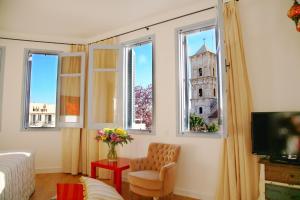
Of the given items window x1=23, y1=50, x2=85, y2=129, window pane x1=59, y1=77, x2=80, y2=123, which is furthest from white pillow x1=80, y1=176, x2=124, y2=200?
window pane x1=59, y1=77, x2=80, y2=123

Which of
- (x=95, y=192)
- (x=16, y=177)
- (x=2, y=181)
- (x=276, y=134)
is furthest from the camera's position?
(x=276, y=134)

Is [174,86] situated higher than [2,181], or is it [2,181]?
[174,86]

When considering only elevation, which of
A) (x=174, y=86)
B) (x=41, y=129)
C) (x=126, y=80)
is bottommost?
(x=41, y=129)

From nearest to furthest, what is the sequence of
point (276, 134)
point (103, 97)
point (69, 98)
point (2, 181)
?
point (2, 181), point (276, 134), point (103, 97), point (69, 98)

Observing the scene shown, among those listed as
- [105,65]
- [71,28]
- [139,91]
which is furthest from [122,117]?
[71,28]

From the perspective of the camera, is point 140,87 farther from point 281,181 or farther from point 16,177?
point 281,181

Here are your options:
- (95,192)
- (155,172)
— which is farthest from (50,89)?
(95,192)

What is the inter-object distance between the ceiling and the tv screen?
6.97 feet

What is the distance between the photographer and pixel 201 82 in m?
3.58

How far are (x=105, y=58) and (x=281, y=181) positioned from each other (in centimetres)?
363

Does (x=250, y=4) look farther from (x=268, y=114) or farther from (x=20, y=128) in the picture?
(x=20, y=128)

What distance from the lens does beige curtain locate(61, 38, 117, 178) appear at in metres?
4.43

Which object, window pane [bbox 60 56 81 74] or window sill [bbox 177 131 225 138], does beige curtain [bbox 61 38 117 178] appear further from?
window sill [bbox 177 131 225 138]

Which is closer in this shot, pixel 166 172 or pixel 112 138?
pixel 166 172
